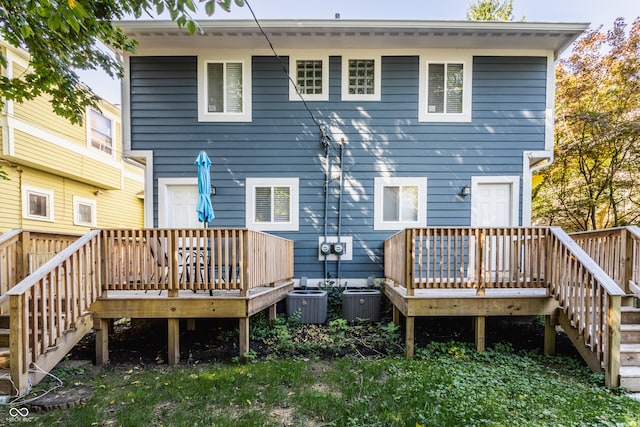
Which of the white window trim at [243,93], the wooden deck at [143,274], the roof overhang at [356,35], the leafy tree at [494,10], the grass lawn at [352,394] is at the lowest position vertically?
the grass lawn at [352,394]

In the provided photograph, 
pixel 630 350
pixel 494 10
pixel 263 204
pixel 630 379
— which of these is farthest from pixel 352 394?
pixel 494 10

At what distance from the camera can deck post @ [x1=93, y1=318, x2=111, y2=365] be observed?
392 cm

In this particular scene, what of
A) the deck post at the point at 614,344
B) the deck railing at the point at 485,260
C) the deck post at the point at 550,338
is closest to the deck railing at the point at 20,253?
the deck railing at the point at 485,260

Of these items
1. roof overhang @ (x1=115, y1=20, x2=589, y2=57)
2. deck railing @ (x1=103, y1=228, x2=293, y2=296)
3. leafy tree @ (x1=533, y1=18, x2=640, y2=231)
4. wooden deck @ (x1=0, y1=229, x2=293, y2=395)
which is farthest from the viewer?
leafy tree @ (x1=533, y1=18, x2=640, y2=231)

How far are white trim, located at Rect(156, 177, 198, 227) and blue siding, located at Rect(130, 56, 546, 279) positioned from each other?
15 cm

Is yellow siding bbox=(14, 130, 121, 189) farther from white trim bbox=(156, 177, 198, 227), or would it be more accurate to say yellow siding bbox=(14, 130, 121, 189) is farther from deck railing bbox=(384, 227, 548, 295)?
deck railing bbox=(384, 227, 548, 295)

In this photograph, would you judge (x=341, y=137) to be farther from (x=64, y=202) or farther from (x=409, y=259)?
(x=64, y=202)

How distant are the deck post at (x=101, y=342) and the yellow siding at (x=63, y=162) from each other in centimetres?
671

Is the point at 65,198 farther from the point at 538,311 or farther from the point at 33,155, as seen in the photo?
the point at 538,311

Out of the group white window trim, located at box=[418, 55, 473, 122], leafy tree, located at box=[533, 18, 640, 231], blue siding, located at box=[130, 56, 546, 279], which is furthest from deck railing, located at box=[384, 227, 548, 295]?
leafy tree, located at box=[533, 18, 640, 231]

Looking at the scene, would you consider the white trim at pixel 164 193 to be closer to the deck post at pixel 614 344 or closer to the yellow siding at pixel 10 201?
the yellow siding at pixel 10 201

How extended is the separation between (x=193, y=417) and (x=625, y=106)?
1153 centimetres

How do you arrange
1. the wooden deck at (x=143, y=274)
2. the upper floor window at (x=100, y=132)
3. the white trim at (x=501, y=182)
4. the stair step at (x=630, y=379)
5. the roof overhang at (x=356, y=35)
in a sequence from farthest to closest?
1. the upper floor window at (x=100, y=132)
2. the white trim at (x=501, y=182)
3. the roof overhang at (x=356, y=35)
4. the wooden deck at (x=143, y=274)
5. the stair step at (x=630, y=379)

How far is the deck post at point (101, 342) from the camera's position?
3922 millimetres
